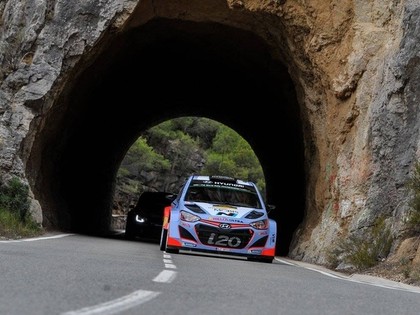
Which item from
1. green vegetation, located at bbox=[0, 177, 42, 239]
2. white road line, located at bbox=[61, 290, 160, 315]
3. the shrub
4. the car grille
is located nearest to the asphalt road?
white road line, located at bbox=[61, 290, 160, 315]

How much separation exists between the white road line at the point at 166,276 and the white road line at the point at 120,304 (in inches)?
53.6

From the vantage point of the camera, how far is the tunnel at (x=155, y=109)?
86.6 feet

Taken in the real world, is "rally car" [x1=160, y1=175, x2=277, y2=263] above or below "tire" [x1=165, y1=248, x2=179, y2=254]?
above

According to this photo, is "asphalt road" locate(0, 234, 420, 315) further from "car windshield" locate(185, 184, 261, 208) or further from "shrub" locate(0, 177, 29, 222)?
"shrub" locate(0, 177, 29, 222)

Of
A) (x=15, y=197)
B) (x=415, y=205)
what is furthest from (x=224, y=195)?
(x=15, y=197)

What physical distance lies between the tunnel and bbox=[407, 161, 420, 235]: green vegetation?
35.7 ft

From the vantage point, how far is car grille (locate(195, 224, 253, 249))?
675 inches

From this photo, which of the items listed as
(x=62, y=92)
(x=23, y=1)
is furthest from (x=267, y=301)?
(x=23, y=1)

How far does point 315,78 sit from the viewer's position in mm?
23203

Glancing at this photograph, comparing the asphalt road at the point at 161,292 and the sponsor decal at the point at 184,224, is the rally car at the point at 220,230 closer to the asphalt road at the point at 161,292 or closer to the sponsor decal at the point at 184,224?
the sponsor decal at the point at 184,224

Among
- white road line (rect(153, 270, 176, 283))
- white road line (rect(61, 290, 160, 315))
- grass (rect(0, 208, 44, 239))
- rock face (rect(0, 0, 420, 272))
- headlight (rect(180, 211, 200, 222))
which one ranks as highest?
rock face (rect(0, 0, 420, 272))

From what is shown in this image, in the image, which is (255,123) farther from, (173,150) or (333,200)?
(173,150)

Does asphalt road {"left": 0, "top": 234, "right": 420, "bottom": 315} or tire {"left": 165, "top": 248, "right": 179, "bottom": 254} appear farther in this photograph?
tire {"left": 165, "top": 248, "right": 179, "bottom": 254}

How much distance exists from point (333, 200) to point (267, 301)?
1379 centimetres
